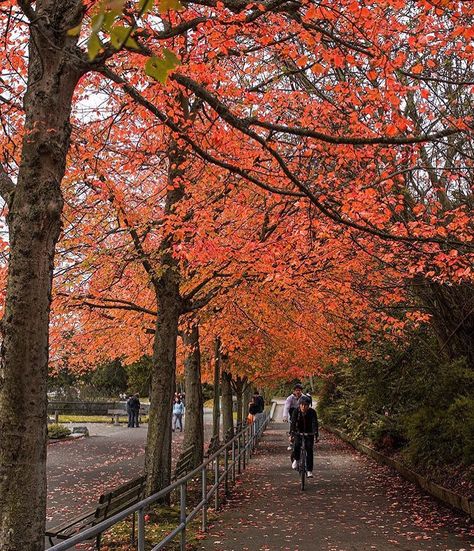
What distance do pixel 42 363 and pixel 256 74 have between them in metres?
9.96

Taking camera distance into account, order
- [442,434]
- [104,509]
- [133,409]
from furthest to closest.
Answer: [133,409] → [442,434] → [104,509]

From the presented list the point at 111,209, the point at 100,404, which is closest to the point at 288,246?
the point at 111,209

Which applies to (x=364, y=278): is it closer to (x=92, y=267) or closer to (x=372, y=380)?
(x=372, y=380)

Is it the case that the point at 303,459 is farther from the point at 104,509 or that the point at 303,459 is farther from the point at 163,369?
the point at 104,509

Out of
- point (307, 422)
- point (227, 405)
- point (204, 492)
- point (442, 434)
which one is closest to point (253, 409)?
point (227, 405)

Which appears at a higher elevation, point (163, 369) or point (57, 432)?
point (163, 369)

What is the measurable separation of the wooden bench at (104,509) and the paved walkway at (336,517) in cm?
115

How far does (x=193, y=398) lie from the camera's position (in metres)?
17.2

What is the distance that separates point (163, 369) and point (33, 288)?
6928 mm


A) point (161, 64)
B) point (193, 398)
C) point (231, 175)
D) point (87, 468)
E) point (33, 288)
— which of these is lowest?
point (87, 468)

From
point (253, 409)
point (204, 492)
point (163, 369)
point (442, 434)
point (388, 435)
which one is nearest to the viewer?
point (204, 492)

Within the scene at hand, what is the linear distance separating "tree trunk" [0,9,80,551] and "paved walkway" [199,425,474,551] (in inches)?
163

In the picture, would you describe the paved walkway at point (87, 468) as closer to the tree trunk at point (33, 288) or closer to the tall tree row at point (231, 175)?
the tall tree row at point (231, 175)

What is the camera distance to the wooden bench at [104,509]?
7.70 meters
